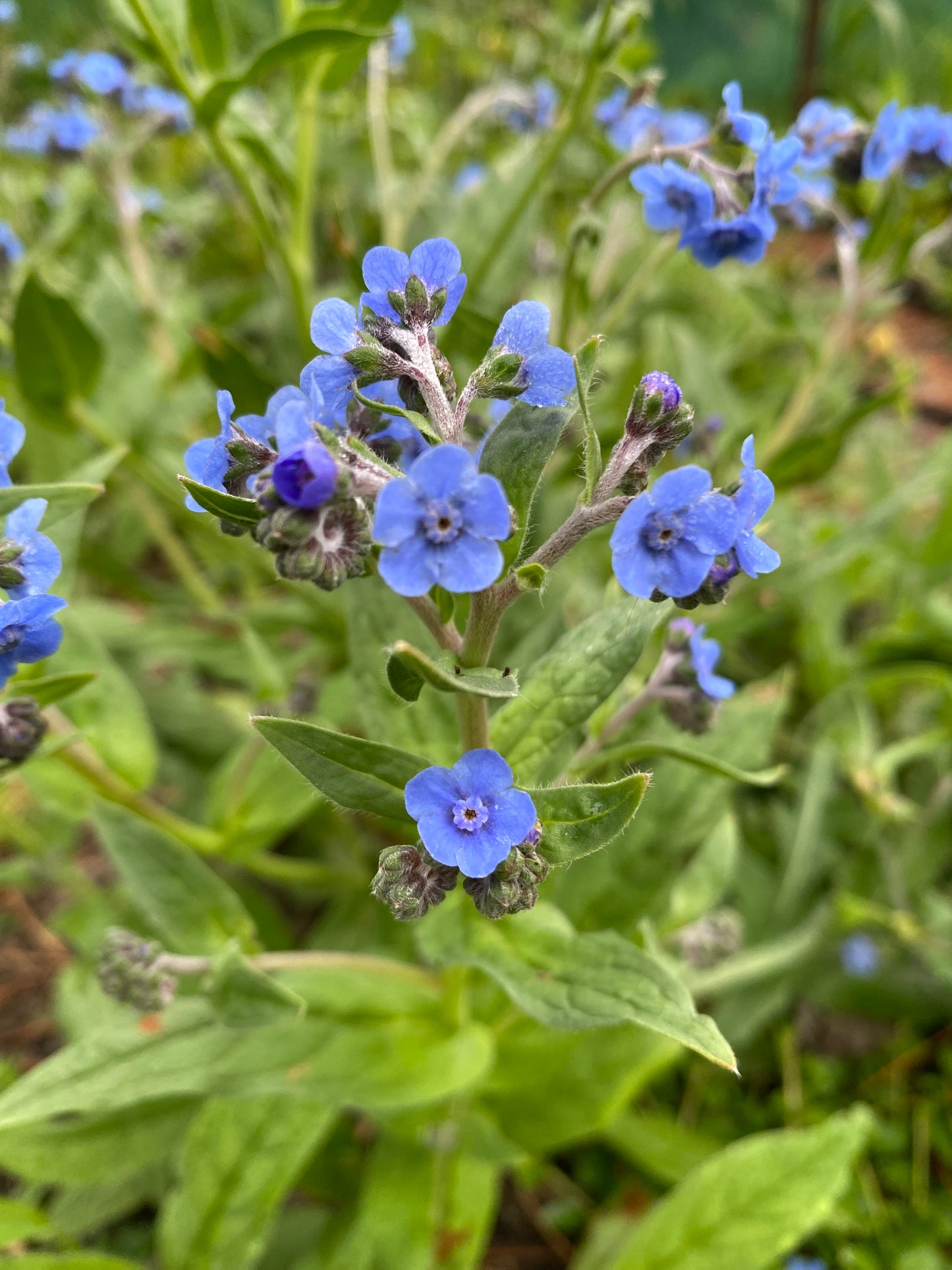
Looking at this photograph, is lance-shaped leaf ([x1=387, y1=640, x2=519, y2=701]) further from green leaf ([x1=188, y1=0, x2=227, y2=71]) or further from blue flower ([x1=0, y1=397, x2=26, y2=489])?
green leaf ([x1=188, y1=0, x2=227, y2=71])

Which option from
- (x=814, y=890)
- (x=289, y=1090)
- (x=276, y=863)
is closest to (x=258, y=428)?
(x=289, y=1090)

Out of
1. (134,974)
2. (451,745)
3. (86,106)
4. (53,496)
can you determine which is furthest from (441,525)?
(86,106)

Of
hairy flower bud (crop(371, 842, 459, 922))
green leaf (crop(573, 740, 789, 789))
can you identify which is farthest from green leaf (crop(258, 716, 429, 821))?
green leaf (crop(573, 740, 789, 789))

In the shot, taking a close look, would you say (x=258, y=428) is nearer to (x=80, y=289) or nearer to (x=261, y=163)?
(x=261, y=163)

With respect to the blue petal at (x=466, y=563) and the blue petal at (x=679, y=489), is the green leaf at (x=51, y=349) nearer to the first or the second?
the blue petal at (x=466, y=563)

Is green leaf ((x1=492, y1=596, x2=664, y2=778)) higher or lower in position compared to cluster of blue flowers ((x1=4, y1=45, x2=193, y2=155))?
lower
